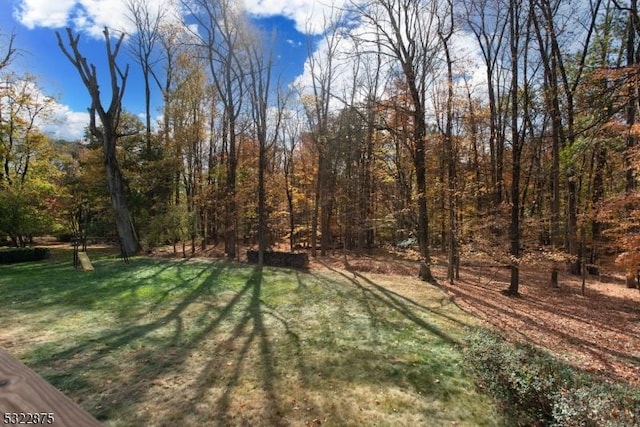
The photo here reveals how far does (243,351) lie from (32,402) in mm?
4704

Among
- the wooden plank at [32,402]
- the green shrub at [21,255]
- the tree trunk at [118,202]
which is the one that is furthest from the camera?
the tree trunk at [118,202]

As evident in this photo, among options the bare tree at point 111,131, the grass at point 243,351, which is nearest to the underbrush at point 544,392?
the grass at point 243,351

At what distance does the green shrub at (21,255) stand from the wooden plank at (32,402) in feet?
56.6

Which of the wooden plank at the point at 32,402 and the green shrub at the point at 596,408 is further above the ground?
the wooden plank at the point at 32,402

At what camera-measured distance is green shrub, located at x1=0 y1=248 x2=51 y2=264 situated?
43.6 feet

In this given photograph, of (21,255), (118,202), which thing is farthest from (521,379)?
(21,255)

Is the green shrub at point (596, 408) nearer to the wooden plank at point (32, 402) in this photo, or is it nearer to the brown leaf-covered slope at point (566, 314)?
the brown leaf-covered slope at point (566, 314)

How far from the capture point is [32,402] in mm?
695

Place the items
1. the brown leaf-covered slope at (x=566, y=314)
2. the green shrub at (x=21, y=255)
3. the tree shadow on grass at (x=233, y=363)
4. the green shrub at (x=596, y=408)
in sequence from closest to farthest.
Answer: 1. the green shrub at (x=596, y=408)
2. the tree shadow on grass at (x=233, y=363)
3. the brown leaf-covered slope at (x=566, y=314)
4. the green shrub at (x=21, y=255)

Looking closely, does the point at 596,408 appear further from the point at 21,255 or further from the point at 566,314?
the point at 21,255

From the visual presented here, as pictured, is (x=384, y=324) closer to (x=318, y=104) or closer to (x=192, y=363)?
(x=192, y=363)

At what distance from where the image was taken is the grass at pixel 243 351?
142 inches

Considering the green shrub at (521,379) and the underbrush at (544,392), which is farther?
the green shrub at (521,379)

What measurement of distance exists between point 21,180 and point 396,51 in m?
21.6
